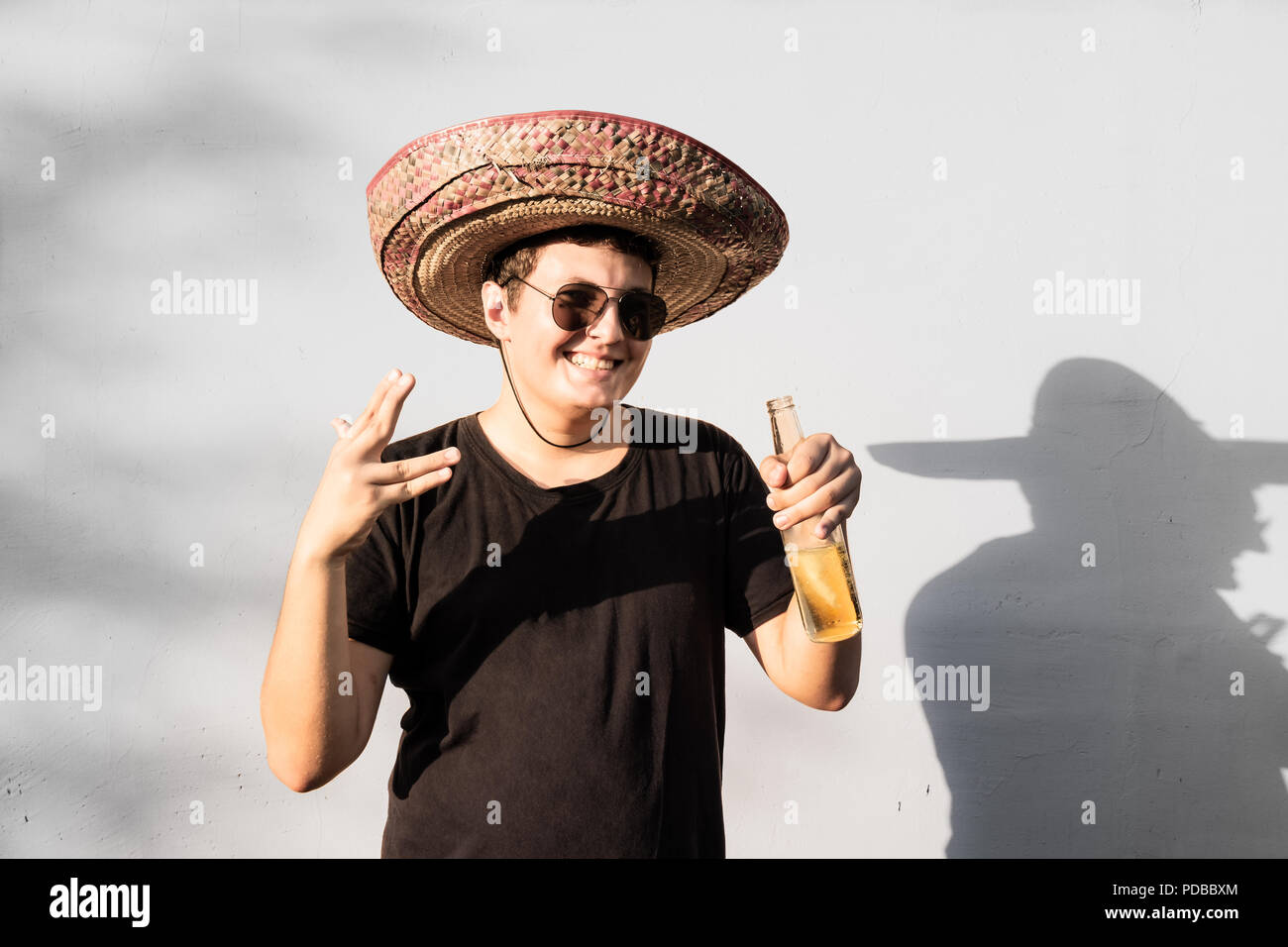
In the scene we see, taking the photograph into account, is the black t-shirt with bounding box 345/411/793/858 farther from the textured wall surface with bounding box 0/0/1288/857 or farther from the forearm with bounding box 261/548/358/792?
the textured wall surface with bounding box 0/0/1288/857

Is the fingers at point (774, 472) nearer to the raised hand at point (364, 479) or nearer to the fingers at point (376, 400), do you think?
the raised hand at point (364, 479)

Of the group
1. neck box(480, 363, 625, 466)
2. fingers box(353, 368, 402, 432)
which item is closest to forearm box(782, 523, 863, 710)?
neck box(480, 363, 625, 466)

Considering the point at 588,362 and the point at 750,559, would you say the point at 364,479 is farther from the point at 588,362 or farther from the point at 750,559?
the point at 750,559

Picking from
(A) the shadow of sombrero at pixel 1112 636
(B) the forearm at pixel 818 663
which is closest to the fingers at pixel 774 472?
(B) the forearm at pixel 818 663

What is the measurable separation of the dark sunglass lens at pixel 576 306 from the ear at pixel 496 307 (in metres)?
0.20

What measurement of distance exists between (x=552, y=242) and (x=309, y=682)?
3.08ft

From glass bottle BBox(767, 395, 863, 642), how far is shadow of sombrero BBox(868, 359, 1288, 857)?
51.4 inches

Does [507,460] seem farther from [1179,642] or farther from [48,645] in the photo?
[1179,642]

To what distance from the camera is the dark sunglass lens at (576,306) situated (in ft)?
5.77

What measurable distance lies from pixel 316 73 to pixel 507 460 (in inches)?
72.1

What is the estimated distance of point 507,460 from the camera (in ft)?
6.21

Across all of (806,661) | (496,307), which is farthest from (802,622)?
(496,307)

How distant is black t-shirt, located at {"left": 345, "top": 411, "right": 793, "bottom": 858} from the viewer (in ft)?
5.61
